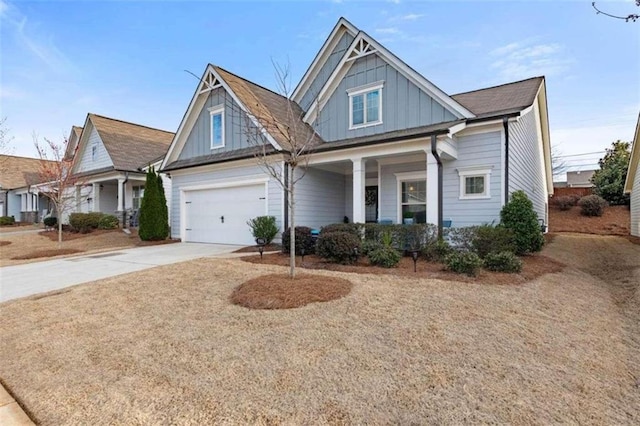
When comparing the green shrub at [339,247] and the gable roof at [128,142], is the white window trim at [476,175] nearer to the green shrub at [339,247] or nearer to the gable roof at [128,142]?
the green shrub at [339,247]

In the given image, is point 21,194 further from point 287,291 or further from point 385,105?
point 287,291

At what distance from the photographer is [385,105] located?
11414 mm

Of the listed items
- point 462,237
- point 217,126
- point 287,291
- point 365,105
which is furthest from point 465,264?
point 217,126

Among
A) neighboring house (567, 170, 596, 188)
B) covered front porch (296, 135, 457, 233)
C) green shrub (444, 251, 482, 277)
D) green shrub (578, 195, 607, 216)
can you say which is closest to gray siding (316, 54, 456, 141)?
covered front porch (296, 135, 457, 233)

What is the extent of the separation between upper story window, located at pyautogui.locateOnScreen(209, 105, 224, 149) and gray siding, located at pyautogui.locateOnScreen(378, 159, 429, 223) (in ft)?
22.1

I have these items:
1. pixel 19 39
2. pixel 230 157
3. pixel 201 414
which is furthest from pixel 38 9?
pixel 201 414

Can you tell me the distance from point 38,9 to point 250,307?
13716 millimetres

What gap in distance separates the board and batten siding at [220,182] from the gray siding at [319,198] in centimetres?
71

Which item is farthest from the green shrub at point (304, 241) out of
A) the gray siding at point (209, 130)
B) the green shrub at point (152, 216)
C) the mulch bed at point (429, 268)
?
the green shrub at point (152, 216)

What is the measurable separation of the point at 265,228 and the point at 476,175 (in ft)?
22.5

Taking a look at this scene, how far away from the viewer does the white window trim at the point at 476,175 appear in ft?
32.1

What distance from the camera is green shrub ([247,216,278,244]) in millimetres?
11266

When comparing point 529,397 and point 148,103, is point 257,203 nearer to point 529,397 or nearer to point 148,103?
point 529,397

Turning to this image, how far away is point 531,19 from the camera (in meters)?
11.1
